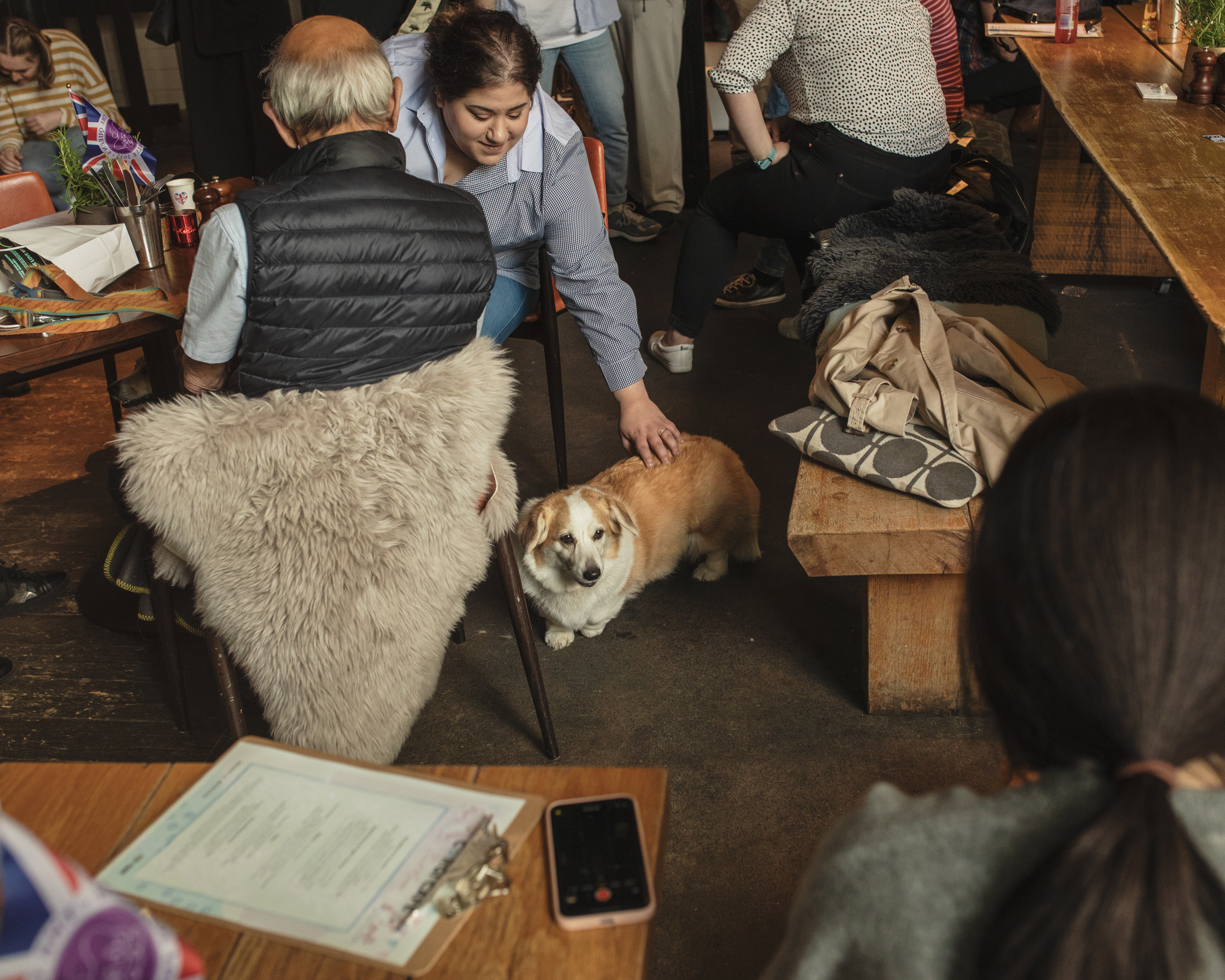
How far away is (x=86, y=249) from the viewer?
193 cm

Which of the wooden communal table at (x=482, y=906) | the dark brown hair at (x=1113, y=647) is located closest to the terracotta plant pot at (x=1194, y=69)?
the dark brown hair at (x=1113, y=647)

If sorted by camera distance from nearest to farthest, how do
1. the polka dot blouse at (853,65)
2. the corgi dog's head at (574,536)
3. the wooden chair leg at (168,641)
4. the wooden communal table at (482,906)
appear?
1. the wooden communal table at (482,906)
2. the wooden chair leg at (168,641)
3. the corgi dog's head at (574,536)
4. the polka dot blouse at (853,65)

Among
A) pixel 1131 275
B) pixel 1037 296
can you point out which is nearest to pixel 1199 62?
pixel 1037 296

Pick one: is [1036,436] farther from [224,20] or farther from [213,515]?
[224,20]

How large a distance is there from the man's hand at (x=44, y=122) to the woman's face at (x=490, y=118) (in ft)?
7.90

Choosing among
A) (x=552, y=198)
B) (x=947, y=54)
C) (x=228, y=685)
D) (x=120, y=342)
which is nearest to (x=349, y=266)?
(x=120, y=342)

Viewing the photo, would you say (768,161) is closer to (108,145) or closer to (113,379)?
(108,145)

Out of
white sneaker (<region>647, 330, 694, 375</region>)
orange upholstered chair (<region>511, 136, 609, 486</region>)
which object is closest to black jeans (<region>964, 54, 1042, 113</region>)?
white sneaker (<region>647, 330, 694, 375</region>)

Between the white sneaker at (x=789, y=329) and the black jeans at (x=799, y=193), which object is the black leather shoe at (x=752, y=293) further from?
the black jeans at (x=799, y=193)

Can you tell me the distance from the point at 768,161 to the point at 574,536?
4.71 feet

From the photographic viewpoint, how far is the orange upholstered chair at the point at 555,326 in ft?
8.12

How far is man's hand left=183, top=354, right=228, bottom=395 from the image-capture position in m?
1.65

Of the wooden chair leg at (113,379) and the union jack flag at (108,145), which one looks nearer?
the union jack flag at (108,145)

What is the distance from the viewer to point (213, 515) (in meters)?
1.48
